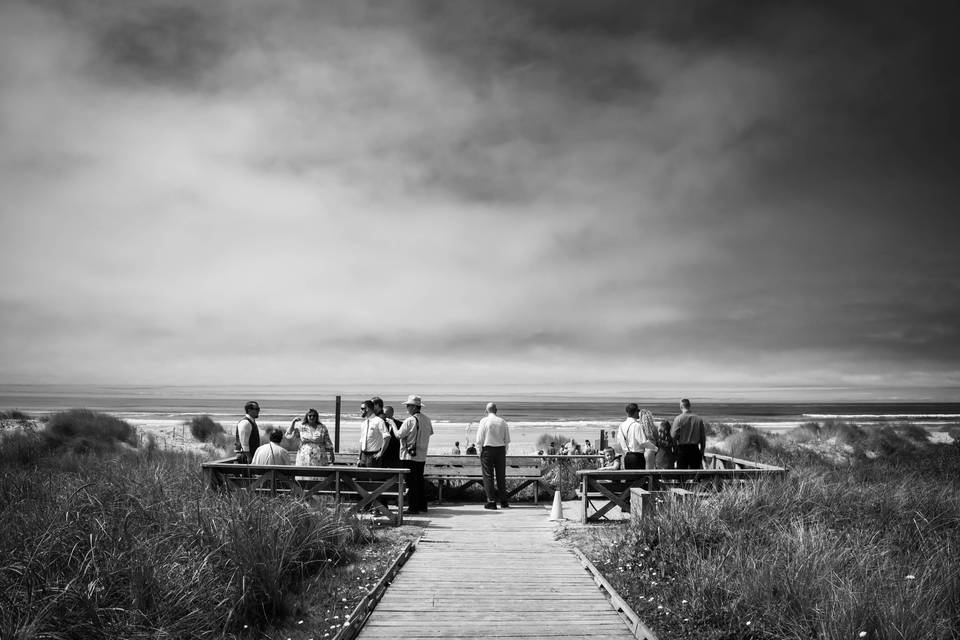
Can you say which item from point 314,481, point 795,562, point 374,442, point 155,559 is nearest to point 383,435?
point 374,442

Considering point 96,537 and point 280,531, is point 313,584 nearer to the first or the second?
point 280,531

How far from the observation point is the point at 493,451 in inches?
444

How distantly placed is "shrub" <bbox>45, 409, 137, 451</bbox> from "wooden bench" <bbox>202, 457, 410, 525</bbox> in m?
11.5

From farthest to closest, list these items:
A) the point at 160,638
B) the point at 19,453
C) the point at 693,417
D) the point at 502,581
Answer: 1. the point at 19,453
2. the point at 693,417
3. the point at 502,581
4. the point at 160,638

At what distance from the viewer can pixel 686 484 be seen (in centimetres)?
1013

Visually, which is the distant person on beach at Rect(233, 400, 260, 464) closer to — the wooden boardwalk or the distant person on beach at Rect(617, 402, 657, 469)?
the wooden boardwalk

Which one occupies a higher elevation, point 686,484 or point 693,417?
point 693,417

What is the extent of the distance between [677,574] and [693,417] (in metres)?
5.98

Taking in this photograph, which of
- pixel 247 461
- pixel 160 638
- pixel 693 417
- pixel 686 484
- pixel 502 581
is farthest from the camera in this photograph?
pixel 693 417

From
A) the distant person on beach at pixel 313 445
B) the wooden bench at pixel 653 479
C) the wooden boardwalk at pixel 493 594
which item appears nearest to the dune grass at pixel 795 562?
the wooden boardwalk at pixel 493 594

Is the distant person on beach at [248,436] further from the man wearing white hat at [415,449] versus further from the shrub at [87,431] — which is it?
the shrub at [87,431]

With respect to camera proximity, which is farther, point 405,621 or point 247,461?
point 247,461

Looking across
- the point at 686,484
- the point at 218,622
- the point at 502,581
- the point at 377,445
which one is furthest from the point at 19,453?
the point at 686,484

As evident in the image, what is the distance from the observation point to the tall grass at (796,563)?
5.00 m
